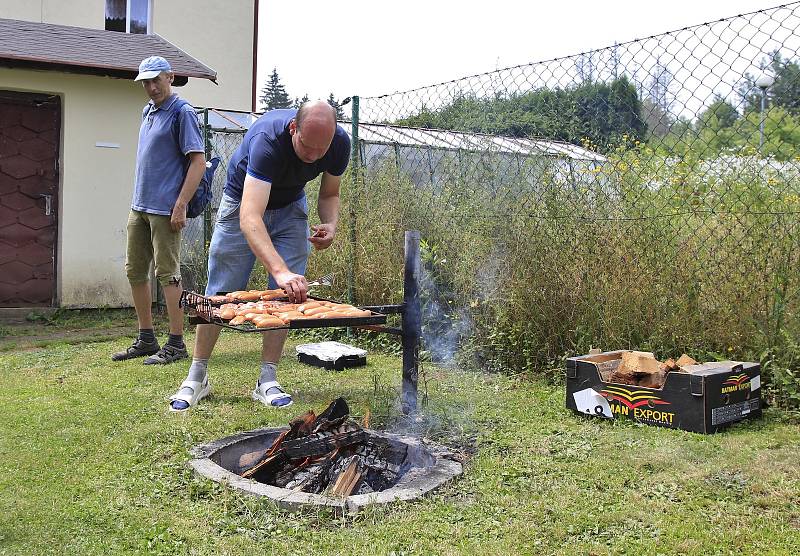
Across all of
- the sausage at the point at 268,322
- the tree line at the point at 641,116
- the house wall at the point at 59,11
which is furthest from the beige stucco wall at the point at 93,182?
the sausage at the point at 268,322

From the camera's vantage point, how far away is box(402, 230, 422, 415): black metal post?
4.35 meters

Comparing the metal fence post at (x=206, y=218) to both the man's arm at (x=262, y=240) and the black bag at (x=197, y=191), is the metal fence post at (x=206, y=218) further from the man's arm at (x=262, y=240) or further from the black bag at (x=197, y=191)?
the man's arm at (x=262, y=240)

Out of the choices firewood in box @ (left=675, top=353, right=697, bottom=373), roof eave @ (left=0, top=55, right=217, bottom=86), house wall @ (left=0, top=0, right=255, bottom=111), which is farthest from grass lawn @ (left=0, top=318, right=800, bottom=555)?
house wall @ (left=0, top=0, right=255, bottom=111)

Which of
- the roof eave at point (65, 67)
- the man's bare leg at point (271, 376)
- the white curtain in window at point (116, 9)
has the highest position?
the white curtain in window at point (116, 9)

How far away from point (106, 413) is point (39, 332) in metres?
3.90

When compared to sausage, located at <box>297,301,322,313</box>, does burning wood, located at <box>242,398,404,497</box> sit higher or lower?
lower

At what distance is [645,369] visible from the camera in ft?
14.4

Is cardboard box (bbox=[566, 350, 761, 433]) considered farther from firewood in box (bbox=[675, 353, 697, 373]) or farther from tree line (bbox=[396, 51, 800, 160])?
tree line (bbox=[396, 51, 800, 160])

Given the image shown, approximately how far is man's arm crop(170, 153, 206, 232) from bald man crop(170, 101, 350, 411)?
1306 millimetres

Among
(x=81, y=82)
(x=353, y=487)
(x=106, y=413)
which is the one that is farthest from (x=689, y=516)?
(x=81, y=82)

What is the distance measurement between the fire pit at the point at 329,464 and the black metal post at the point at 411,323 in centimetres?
46

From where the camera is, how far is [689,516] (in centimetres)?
304

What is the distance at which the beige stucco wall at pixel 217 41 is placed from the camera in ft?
53.8

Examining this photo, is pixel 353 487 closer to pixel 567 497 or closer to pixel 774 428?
pixel 567 497
